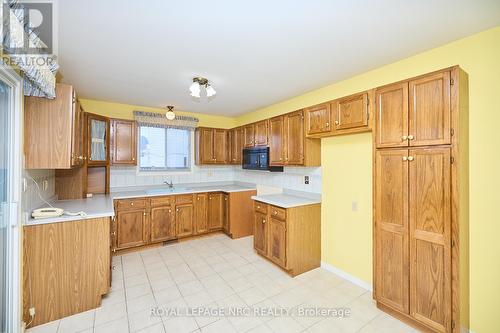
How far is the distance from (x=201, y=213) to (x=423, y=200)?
10.9ft

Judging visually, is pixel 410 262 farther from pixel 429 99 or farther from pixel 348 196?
pixel 429 99

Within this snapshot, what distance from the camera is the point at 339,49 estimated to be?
1.98 meters

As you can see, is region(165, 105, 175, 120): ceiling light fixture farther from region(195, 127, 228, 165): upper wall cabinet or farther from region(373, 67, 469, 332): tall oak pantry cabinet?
region(373, 67, 469, 332): tall oak pantry cabinet

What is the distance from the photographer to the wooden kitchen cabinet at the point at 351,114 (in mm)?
2273

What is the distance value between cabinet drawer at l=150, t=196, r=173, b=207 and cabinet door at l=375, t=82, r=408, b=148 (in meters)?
3.19

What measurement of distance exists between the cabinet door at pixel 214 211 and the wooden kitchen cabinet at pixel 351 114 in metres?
2.58

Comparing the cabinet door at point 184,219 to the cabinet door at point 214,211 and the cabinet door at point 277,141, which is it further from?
the cabinet door at point 277,141

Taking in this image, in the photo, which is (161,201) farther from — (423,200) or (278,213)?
(423,200)

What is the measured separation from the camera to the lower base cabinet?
276 cm

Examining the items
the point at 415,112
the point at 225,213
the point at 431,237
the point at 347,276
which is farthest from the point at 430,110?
the point at 225,213

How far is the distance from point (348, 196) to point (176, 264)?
249 centimetres

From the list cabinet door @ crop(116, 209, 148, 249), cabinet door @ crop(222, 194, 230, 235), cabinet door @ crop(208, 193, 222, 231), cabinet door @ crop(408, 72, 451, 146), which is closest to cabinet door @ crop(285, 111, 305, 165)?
cabinet door @ crop(408, 72, 451, 146)

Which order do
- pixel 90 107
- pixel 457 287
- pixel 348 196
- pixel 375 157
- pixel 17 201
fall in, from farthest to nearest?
pixel 90 107 < pixel 348 196 < pixel 375 157 < pixel 17 201 < pixel 457 287

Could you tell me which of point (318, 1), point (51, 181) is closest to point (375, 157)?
point (318, 1)
